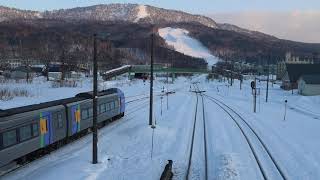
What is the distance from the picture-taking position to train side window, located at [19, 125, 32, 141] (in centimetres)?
2158

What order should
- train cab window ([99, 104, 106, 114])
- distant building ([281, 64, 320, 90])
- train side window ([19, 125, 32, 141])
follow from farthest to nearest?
distant building ([281, 64, 320, 90]) → train cab window ([99, 104, 106, 114]) → train side window ([19, 125, 32, 141])

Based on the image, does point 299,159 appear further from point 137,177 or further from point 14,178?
point 14,178

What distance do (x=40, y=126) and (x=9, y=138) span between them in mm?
3264

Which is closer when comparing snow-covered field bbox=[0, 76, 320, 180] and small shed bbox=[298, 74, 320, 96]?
snow-covered field bbox=[0, 76, 320, 180]

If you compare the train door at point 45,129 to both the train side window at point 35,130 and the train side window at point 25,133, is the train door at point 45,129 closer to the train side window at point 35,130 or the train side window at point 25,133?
the train side window at point 35,130

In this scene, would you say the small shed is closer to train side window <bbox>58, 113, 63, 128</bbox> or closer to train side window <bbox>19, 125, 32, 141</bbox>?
train side window <bbox>58, 113, 63, 128</bbox>

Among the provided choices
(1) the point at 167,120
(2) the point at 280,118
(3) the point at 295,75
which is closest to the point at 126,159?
(1) the point at 167,120

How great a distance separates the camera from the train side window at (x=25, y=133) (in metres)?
21.6

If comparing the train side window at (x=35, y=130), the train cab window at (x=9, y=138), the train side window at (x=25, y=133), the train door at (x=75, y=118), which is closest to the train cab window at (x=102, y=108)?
the train door at (x=75, y=118)

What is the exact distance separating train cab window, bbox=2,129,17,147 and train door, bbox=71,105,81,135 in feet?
23.3

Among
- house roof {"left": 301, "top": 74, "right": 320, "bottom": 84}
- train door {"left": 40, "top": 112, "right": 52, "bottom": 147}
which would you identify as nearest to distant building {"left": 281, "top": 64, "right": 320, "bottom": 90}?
house roof {"left": 301, "top": 74, "right": 320, "bottom": 84}

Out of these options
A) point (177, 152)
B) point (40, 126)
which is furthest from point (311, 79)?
point (40, 126)

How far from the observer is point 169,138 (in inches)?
1236

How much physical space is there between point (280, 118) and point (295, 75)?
64.5 metres
